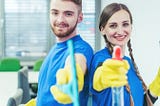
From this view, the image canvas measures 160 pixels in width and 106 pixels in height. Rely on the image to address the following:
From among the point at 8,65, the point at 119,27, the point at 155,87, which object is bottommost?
the point at 8,65

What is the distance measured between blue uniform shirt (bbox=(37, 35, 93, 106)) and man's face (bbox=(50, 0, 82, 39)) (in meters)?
0.05

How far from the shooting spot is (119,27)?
1031mm

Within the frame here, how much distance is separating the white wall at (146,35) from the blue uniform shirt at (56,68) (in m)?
2.22

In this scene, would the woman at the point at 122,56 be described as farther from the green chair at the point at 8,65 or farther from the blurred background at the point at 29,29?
the blurred background at the point at 29,29

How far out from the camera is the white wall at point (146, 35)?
327cm

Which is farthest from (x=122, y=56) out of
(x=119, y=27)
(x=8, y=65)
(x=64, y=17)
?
(x=8, y=65)

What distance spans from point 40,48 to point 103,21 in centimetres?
427

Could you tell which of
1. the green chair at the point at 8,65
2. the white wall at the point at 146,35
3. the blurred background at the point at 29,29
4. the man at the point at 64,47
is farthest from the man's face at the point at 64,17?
the blurred background at the point at 29,29

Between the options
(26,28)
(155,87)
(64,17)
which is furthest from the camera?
(26,28)

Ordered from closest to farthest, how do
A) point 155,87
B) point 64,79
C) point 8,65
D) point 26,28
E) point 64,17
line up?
point 64,79
point 64,17
point 155,87
point 8,65
point 26,28

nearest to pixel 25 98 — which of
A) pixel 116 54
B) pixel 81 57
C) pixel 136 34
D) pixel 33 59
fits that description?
pixel 136 34

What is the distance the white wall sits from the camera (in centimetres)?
327

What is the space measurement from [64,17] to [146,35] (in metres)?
2.62

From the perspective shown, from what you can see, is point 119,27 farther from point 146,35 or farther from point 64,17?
→ point 146,35
